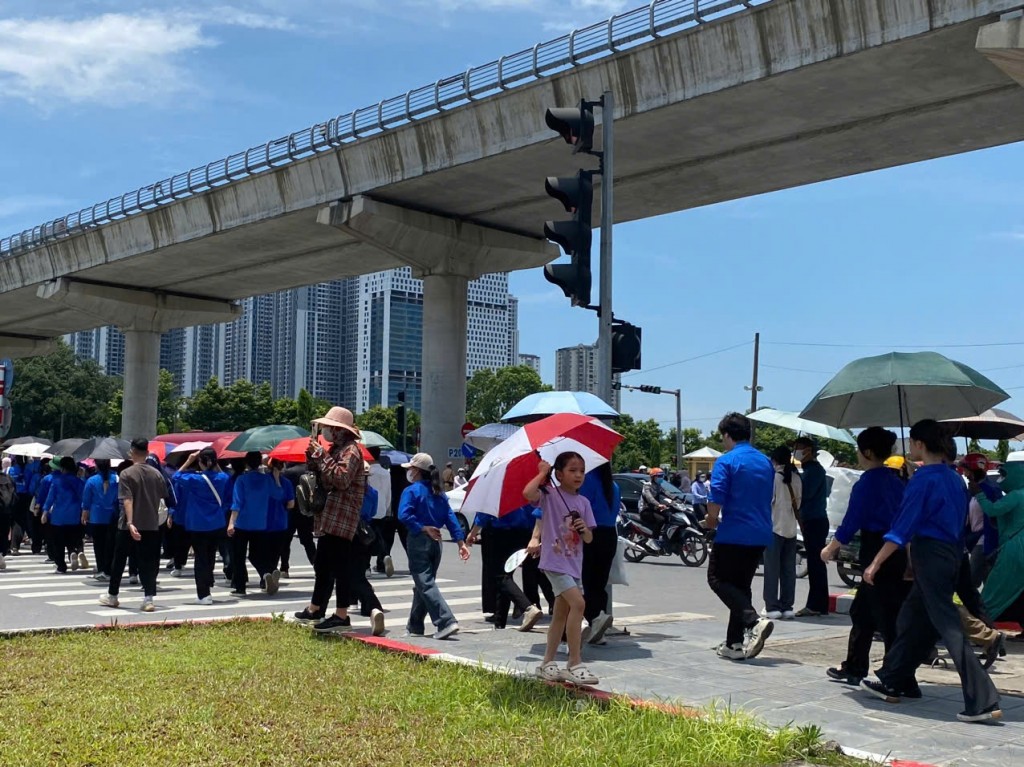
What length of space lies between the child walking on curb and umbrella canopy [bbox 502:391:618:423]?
130 cm

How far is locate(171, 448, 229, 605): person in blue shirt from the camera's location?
41.4 ft

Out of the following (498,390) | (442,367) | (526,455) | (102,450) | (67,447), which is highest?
(498,390)

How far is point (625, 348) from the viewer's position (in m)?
9.62

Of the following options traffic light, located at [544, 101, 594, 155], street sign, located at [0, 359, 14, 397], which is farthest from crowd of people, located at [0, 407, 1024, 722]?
street sign, located at [0, 359, 14, 397]

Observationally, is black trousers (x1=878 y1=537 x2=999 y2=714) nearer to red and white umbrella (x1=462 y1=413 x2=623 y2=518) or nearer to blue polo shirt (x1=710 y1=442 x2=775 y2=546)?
blue polo shirt (x1=710 y1=442 x2=775 y2=546)

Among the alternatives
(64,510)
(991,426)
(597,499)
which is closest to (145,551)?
(64,510)

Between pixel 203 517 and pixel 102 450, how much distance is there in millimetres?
4455

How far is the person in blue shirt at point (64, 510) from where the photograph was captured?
16.2 m

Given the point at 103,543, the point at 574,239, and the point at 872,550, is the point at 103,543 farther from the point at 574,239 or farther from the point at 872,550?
the point at 872,550

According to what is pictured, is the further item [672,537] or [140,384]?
[140,384]

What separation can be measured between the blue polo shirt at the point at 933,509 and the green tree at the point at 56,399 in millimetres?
86260

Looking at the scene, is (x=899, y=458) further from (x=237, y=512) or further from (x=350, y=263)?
(x=350, y=263)

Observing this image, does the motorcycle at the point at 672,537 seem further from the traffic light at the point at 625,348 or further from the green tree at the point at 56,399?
the green tree at the point at 56,399

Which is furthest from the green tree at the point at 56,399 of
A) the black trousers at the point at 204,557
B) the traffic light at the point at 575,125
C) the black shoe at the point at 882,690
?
the black shoe at the point at 882,690
